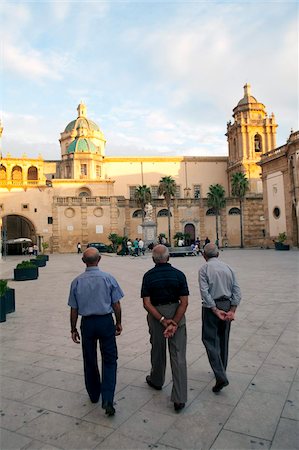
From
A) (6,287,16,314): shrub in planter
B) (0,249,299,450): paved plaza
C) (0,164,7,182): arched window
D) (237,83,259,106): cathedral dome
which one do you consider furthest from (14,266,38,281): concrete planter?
(237,83,259,106): cathedral dome

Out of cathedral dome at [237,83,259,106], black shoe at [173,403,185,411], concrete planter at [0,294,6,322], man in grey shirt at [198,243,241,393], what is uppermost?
cathedral dome at [237,83,259,106]

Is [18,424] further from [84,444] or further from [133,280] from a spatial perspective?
[133,280]

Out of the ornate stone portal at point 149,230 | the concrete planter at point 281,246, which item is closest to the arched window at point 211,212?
the ornate stone portal at point 149,230

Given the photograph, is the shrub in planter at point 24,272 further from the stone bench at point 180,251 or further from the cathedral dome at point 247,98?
the cathedral dome at point 247,98

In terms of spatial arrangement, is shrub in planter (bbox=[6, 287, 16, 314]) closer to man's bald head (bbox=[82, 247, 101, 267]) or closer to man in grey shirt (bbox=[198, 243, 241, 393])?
man's bald head (bbox=[82, 247, 101, 267])

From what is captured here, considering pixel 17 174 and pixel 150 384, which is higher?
pixel 17 174

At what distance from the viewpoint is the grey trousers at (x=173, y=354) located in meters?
3.80

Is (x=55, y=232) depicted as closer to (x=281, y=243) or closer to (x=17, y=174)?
(x=17, y=174)

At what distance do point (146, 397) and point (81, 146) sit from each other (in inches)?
1896

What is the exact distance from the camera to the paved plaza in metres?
3.25

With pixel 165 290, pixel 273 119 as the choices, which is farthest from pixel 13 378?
pixel 273 119

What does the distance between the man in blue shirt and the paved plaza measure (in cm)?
28

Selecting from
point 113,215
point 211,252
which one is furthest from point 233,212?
point 211,252

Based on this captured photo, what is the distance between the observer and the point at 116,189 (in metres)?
54.6
